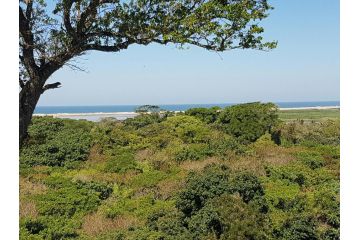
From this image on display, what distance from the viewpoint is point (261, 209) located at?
A: 10.3 m

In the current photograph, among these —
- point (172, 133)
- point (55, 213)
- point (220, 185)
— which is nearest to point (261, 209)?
point (220, 185)

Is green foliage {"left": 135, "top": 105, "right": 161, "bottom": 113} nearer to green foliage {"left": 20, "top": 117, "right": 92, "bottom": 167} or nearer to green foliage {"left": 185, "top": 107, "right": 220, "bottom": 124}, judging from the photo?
green foliage {"left": 185, "top": 107, "right": 220, "bottom": 124}

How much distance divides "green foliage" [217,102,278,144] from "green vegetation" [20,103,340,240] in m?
0.08

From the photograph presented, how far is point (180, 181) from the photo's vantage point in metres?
14.2

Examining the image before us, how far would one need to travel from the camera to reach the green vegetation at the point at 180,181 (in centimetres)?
927

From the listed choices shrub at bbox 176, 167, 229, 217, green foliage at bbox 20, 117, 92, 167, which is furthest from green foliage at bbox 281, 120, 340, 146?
shrub at bbox 176, 167, 229, 217

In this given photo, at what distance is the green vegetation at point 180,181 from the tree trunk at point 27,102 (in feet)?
17.1

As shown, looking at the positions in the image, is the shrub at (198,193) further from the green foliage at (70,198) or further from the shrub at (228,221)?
the green foliage at (70,198)

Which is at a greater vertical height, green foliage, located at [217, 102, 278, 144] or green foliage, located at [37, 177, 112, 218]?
green foliage, located at [217, 102, 278, 144]

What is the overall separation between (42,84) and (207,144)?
1719 cm

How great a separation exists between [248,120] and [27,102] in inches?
882

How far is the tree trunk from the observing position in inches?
165

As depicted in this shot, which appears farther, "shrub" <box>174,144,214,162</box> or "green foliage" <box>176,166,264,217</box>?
"shrub" <box>174,144,214,162</box>

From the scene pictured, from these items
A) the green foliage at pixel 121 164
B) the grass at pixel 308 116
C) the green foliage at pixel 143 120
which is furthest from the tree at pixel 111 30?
the grass at pixel 308 116
